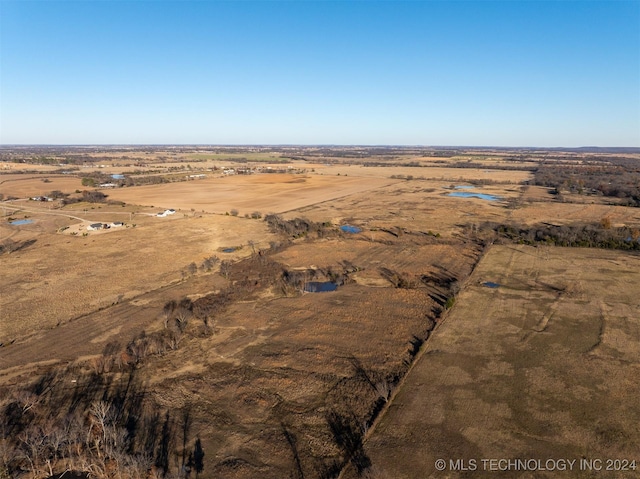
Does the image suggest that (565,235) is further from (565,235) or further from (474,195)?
(474,195)

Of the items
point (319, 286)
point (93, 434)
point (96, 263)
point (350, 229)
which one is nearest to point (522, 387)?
point (319, 286)

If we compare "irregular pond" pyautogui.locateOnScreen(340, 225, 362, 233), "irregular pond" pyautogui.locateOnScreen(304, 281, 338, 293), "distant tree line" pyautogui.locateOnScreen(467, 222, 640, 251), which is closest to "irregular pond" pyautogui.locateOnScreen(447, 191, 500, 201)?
"distant tree line" pyautogui.locateOnScreen(467, 222, 640, 251)

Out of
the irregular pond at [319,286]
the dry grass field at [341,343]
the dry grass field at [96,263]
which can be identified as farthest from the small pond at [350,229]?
the irregular pond at [319,286]

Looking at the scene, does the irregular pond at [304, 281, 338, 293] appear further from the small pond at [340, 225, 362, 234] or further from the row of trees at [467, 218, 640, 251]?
the row of trees at [467, 218, 640, 251]

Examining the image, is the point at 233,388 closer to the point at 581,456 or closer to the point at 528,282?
the point at 581,456

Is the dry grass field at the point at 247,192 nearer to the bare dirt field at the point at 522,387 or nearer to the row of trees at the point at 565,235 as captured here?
the row of trees at the point at 565,235

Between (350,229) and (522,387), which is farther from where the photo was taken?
(350,229)
